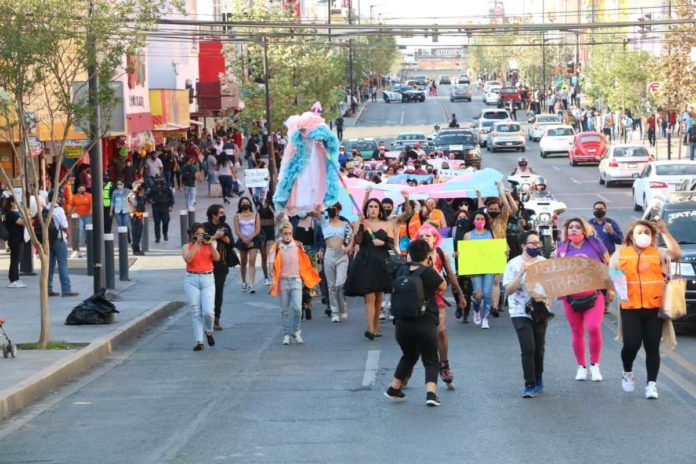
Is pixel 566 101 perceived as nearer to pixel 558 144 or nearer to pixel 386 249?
pixel 558 144

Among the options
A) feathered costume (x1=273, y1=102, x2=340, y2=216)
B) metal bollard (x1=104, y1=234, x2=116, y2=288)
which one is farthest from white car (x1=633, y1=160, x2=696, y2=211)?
metal bollard (x1=104, y1=234, x2=116, y2=288)

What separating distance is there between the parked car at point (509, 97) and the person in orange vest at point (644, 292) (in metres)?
97.7

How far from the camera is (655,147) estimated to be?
63.8 meters

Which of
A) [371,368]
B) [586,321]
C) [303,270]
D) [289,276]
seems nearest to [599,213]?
[303,270]

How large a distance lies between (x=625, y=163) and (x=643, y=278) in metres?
35.5

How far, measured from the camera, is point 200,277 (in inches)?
679

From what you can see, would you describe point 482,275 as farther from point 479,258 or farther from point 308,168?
point 308,168

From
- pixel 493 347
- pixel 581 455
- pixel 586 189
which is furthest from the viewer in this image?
pixel 586 189

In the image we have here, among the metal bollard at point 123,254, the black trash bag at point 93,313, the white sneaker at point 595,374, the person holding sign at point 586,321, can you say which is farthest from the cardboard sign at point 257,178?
the white sneaker at point 595,374

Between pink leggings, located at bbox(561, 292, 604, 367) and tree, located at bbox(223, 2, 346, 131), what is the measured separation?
1696 inches

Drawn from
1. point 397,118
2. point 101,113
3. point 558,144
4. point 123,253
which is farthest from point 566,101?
point 101,113

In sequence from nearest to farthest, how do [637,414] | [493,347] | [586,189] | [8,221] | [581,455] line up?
[581,455] → [637,414] → [493,347] → [8,221] → [586,189]

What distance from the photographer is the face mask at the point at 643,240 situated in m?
12.6

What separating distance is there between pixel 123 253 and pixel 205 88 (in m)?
41.6
